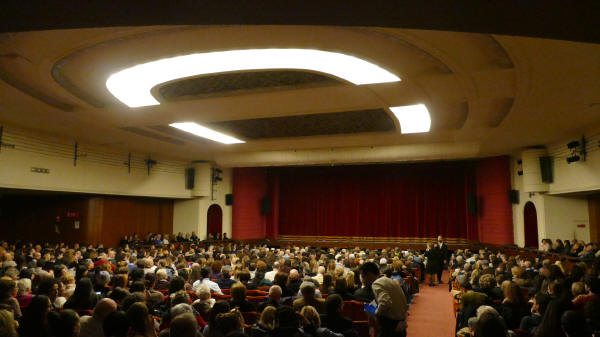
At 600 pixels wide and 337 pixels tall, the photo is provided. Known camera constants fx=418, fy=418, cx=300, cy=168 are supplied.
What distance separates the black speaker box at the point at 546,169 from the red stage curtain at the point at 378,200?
212 inches

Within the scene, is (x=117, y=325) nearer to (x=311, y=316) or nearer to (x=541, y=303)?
(x=311, y=316)

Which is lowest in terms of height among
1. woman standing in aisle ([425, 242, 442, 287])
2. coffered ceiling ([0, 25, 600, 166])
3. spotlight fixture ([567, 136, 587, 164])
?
woman standing in aisle ([425, 242, 442, 287])

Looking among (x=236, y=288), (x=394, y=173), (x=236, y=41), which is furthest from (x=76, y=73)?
(x=394, y=173)

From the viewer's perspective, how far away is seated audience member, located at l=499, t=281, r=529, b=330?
4.66 metres

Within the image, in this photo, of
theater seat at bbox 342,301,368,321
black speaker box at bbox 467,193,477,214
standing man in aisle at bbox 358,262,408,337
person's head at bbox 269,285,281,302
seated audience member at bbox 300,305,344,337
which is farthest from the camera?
black speaker box at bbox 467,193,477,214

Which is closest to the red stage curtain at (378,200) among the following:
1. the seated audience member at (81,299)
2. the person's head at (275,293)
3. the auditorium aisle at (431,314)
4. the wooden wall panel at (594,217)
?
the wooden wall panel at (594,217)

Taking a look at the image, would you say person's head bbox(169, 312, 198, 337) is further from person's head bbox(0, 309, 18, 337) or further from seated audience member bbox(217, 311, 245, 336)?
person's head bbox(0, 309, 18, 337)

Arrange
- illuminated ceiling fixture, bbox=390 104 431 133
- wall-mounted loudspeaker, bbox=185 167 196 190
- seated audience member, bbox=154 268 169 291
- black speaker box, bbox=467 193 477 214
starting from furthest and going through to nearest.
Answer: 1. wall-mounted loudspeaker, bbox=185 167 196 190
2. black speaker box, bbox=467 193 477 214
3. illuminated ceiling fixture, bbox=390 104 431 133
4. seated audience member, bbox=154 268 169 291

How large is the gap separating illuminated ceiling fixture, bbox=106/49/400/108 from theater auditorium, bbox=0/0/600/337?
1.9 inches

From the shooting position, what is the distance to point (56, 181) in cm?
1317

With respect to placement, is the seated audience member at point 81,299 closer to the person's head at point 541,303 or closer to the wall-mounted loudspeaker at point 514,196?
the person's head at point 541,303

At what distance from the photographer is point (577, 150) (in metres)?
11.6

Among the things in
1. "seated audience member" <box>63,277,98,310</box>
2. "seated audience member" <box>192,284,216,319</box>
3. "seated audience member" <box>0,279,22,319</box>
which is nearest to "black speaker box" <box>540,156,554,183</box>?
"seated audience member" <box>192,284,216,319</box>

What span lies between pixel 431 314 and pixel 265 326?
5.84 meters
